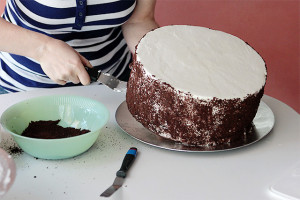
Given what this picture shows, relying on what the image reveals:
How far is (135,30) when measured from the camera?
4.66ft

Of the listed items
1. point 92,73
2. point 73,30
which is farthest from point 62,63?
point 73,30

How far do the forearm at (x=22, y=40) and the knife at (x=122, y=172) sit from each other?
35cm

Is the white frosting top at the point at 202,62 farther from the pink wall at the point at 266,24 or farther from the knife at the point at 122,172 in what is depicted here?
the pink wall at the point at 266,24

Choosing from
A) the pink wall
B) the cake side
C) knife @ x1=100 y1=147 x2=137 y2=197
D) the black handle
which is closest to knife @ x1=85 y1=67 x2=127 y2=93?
the black handle

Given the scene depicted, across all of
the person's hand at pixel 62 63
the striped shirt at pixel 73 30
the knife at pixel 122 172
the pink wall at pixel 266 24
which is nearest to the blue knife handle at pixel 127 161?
the knife at pixel 122 172

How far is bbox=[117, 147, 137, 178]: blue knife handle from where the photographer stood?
852 mm

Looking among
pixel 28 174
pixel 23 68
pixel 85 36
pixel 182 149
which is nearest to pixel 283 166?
pixel 182 149

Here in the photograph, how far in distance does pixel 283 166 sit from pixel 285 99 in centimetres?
121

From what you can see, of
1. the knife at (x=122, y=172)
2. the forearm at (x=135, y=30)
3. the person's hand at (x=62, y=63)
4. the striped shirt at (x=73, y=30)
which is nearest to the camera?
the knife at (x=122, y=172)

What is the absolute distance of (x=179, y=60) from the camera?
0.97m

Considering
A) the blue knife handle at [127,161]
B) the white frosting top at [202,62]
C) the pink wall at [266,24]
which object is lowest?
the pink wall at [266,24]

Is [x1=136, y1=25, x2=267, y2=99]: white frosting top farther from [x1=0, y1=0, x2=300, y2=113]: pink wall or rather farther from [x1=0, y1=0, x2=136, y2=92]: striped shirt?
[x1=0, y1=0, x2=300, y2=113]: pink wall

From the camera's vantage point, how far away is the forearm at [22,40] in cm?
107

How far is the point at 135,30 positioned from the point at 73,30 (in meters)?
0.22
